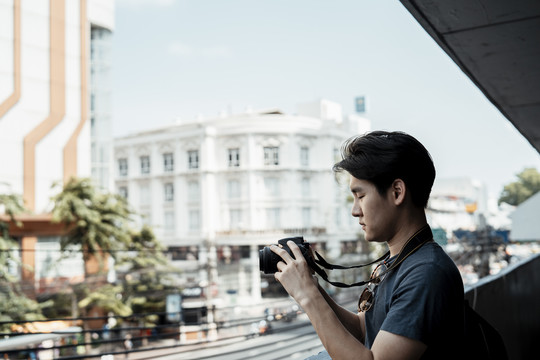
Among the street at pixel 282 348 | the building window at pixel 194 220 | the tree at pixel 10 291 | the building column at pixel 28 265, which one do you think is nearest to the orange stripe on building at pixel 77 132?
the building column at pixel 28 265

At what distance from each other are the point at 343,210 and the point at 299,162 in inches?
143

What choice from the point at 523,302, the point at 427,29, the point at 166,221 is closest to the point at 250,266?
the point at 166,221

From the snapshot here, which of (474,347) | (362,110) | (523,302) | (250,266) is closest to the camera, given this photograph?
(474,347)

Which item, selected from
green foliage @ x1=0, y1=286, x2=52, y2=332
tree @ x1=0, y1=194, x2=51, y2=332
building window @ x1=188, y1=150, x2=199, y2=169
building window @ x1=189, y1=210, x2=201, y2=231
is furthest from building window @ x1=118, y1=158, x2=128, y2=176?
green foliage @ x1=0, y1=286, x2=52, y2=332

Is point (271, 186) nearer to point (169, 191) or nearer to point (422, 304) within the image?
point (169, 191)

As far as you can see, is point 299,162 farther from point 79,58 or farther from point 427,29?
point 427,29

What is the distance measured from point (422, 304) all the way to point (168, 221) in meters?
27.9

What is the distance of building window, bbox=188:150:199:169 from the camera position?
27516 millimetres

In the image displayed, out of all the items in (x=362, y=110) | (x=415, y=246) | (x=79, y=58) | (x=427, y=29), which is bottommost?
(x=415, y=246)

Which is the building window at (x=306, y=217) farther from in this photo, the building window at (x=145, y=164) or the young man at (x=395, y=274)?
the young man at (x=395, y=274)

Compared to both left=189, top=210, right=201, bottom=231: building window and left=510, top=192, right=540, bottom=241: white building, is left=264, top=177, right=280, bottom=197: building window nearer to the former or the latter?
left=189, top=210, right=201, bottom=231: building window

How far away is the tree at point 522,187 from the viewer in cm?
3982

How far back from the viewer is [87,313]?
13.2 m

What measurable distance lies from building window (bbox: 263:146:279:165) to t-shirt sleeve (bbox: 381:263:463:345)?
26.6m
